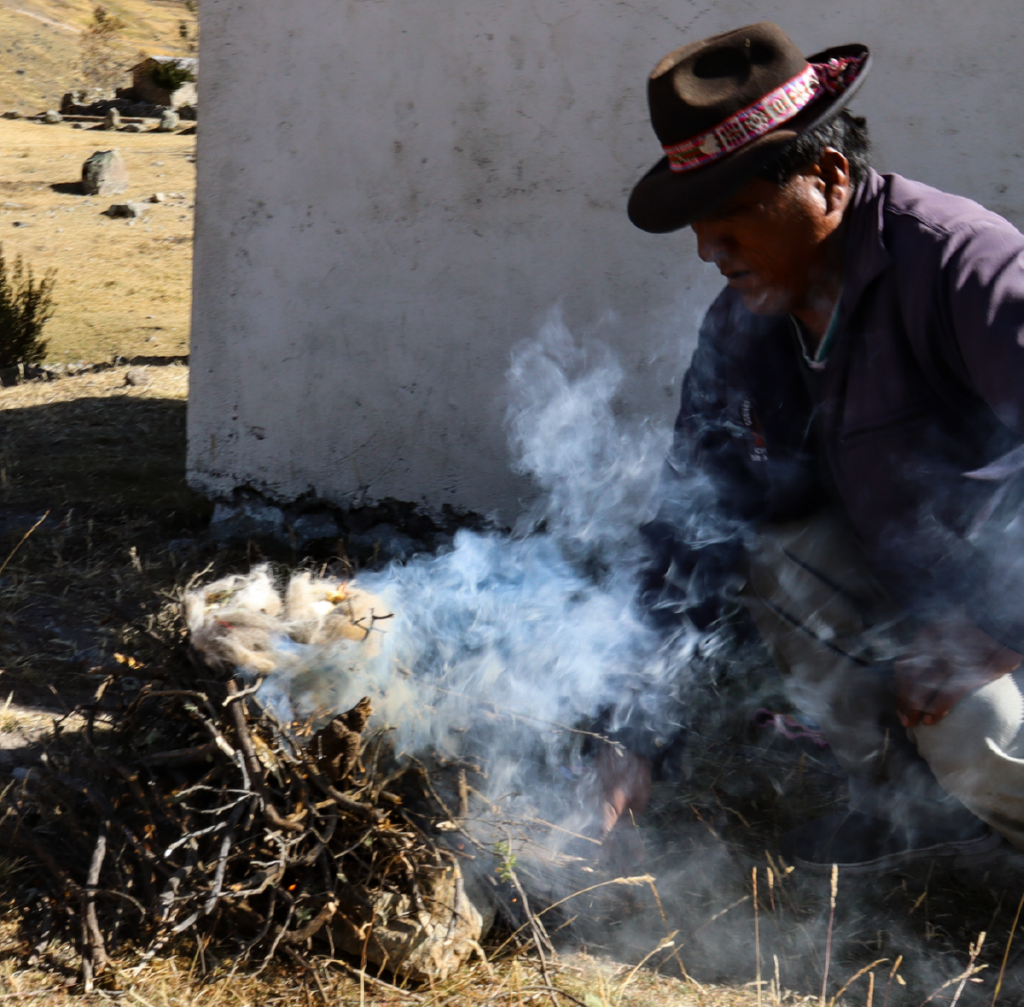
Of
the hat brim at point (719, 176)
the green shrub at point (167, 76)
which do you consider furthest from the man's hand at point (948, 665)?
the green shrub at point (167, 76)

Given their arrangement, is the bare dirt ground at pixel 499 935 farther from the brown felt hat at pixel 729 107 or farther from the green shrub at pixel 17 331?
the brown felt hat at pixel 729 107

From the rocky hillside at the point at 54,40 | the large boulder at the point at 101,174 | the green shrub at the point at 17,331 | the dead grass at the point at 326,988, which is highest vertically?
the dead grass at the point at 326,988

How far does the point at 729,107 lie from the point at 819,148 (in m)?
0.22

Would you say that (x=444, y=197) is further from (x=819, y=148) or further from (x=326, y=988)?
(x=326, y=988)

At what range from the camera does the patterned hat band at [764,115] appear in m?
2.32

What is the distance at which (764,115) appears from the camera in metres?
2.32

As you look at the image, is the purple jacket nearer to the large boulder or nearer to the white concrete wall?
the white concrete wall

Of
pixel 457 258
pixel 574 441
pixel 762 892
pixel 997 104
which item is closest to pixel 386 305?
pixel 457 258

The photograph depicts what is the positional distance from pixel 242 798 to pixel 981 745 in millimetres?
1682

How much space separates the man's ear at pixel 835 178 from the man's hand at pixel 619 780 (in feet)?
4.61

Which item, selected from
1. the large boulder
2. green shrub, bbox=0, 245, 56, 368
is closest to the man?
green shrub, bbox=0, 245, 56, 368

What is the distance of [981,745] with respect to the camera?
2.47 m

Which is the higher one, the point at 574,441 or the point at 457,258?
the point at 457,258

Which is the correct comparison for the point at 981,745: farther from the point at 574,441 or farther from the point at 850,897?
the point at 574,441
